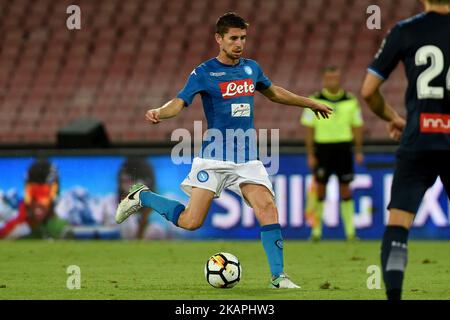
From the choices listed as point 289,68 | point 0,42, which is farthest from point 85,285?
point 0,42

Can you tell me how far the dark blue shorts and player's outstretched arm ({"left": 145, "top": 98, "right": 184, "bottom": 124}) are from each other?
2.01m

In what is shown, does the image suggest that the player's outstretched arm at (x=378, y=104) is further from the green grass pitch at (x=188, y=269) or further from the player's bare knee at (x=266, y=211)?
the player's bare knee at (x=266, y=211)

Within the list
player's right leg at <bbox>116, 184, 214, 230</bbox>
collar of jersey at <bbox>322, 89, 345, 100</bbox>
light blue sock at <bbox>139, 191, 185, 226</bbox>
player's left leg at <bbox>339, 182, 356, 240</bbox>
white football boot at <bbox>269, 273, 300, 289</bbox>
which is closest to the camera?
white football boot at <bbox>269, 273, 300, 289</bbox>

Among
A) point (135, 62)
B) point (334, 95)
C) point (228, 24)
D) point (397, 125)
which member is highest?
point (135, 62)

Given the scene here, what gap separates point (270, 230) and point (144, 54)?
12.0 m

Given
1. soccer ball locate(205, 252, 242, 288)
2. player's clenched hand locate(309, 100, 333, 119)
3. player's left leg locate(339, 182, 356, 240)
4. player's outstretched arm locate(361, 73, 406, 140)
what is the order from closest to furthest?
player's outstretched arm locate(361, 73, 406, 140), soccer ball locate(205, 252, 242, 288), player's clenched hand locate(309, 100, 333, 119), player's left leg locate(339, 182, 356, 240)

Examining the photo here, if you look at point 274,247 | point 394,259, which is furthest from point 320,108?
point 394,259

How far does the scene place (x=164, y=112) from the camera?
7750 millimetres

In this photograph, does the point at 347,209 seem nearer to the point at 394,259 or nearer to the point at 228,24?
the point at 228,24

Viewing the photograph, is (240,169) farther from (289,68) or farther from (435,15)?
(289,68)

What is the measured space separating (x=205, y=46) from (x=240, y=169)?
11.3m

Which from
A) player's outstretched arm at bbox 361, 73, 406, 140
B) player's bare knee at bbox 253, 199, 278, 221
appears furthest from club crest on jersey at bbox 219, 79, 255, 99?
player's outstretched arm at bbox 361, 73, 406, 140

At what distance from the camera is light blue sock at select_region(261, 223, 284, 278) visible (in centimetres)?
800

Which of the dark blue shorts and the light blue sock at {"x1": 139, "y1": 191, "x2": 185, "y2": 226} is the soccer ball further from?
the dark blue shorts
